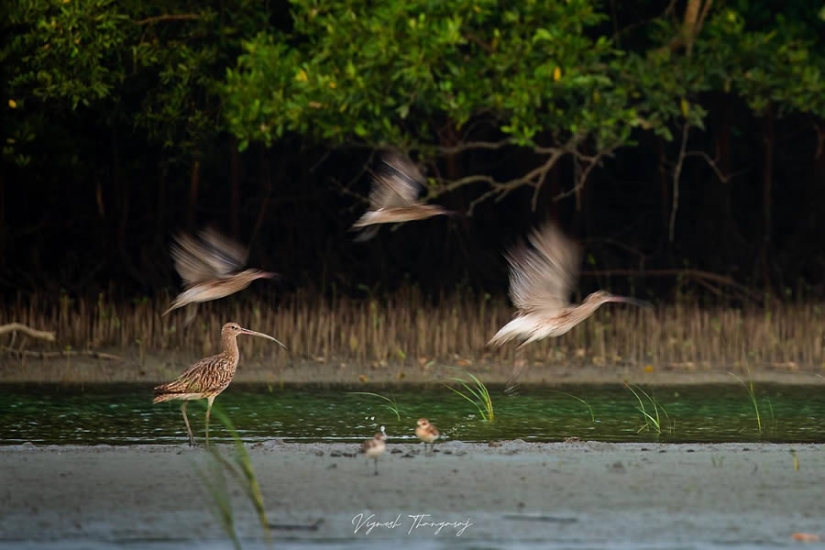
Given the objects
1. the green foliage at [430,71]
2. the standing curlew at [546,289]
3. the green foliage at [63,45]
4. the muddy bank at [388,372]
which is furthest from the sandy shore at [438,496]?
the green foliage at [63,45]

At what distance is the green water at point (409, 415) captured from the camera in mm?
10211

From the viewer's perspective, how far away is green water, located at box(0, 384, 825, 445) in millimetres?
10211

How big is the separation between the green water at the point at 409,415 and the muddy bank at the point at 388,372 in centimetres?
60

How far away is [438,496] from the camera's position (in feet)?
25.0

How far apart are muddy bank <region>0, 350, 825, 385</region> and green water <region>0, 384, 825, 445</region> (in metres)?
0.60

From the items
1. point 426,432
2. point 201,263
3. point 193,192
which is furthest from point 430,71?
point 426,432

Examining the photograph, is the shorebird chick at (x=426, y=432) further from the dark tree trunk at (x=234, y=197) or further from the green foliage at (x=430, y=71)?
the dark tree trunk at (x=234, y=197)

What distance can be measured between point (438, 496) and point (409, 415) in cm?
385

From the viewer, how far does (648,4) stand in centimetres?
2072

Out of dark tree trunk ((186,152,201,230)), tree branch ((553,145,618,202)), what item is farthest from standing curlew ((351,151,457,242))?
dark tree trunk ((186,152,201,230))

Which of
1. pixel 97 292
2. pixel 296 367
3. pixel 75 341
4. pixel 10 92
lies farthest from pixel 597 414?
pixel 97 292

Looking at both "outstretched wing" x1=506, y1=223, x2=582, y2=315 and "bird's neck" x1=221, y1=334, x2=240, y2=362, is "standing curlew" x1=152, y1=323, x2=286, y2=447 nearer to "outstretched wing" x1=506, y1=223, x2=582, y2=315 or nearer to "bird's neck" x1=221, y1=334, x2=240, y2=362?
"bird's neck" x1=221, y1=334, x2=240, y2=362

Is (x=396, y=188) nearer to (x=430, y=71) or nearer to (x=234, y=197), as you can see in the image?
(x=430, y=71)

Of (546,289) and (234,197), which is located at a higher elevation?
(234,197)
